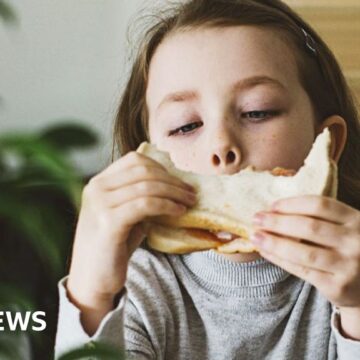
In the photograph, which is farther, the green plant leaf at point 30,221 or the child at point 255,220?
the child at point 255,220

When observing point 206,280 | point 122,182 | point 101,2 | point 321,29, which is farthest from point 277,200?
point 101,2

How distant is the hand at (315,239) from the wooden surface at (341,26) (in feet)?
4.05

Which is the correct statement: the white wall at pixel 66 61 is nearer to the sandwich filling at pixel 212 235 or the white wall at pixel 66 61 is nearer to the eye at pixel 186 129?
the eye at pixel 186 129

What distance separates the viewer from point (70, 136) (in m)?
0.35

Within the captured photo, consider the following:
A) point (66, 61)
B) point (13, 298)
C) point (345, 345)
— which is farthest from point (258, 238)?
point (66, 61)

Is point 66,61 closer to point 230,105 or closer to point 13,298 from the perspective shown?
point 230,105

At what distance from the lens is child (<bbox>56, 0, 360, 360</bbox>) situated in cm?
82

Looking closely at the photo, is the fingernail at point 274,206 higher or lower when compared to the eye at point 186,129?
lower

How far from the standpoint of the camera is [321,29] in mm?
1995

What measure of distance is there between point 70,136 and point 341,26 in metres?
1.79

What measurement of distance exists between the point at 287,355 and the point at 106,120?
96cm

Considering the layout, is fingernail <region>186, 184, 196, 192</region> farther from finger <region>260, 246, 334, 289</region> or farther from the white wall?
the white wall

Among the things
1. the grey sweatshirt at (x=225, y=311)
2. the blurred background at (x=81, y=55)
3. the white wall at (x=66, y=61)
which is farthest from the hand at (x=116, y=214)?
the white wall at (x=66, y=61)

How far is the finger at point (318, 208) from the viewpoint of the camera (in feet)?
2.65
